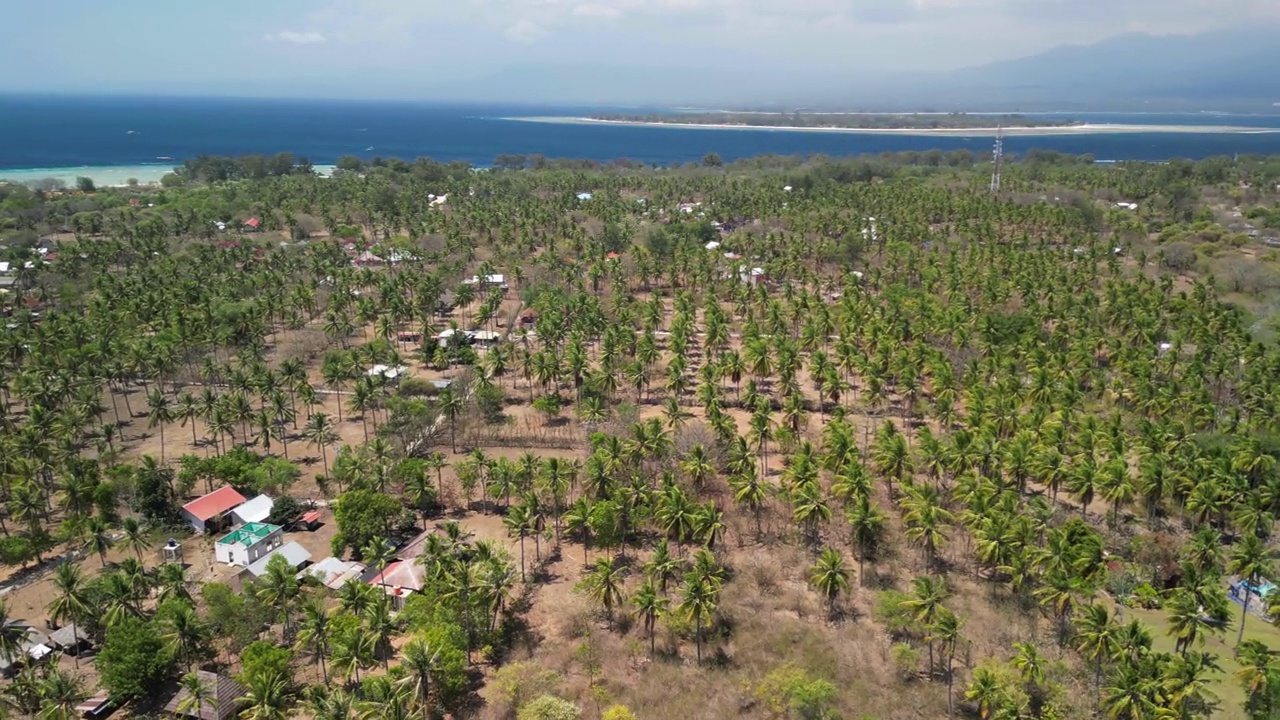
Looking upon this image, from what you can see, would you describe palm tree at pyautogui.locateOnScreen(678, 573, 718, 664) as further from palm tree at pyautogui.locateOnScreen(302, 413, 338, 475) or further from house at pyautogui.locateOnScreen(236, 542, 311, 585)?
palm tree at pyautogui.locateOnScreen(302, 413, 338, 475)

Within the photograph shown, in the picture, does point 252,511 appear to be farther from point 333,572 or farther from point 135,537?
point 333,572

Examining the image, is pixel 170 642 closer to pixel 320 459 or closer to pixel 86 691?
pixel 86 691

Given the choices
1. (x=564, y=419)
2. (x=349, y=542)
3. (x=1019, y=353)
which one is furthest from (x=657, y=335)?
(x=349, y=542)

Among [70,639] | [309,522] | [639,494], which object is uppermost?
[639,494]

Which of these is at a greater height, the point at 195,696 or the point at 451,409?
the point at 451,409

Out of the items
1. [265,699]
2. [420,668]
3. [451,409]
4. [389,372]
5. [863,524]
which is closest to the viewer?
[265,699]

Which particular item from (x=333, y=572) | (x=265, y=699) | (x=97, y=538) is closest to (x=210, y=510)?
(x=97, y=538)
